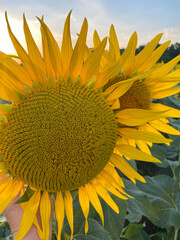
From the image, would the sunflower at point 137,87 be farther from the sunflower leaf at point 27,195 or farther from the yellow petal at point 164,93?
the sunflower leaf at point 27,195

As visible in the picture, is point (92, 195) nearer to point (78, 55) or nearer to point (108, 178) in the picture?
point (108, 178)

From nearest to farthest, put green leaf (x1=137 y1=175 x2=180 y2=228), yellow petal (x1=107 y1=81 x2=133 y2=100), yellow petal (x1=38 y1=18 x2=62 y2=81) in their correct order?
yellow petal (x1=38 y1=18 x2=62 y2=81), yellow petal (x1=107 y1=81 x2=133 y2=100), green leaf (x1=137 y1=175 x2=180 y2=228)

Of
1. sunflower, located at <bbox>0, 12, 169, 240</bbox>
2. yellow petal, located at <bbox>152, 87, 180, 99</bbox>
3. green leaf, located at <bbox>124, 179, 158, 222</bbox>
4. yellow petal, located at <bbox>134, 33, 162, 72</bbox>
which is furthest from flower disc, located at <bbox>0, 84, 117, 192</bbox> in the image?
green leaf, located at <bbox>124, 179, 158, 222</bbox>

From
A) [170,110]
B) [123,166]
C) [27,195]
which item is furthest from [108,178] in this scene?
[170,110]

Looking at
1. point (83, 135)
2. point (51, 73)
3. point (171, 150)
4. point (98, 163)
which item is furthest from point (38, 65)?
point (171, 150)

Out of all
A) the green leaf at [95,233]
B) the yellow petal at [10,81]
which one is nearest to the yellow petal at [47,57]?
the yellow petal at [10,81]

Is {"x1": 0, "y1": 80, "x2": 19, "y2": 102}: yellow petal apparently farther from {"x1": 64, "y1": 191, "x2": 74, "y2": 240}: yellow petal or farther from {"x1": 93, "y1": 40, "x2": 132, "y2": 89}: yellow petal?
{"x1": 64, "y1": 191, "x2": 74, "y2": 240}: yellow petal
